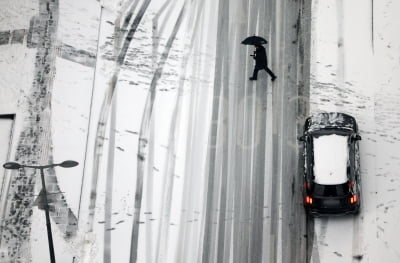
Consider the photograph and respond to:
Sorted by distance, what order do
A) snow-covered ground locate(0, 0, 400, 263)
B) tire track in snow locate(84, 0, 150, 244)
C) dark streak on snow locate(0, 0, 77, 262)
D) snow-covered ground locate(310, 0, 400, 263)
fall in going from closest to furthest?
snow-covered ground locate(310, 0, 400, 263) < snow-covered ground locate(0, 0, 400, 263) < dark streak on snow locate(0, 0, 77, 262) < tire track in snow locate(84, 0, 150, 244)

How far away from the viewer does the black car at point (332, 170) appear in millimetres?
10172

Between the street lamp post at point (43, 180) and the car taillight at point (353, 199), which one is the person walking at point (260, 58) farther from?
the street lamp post at point (43, 180)

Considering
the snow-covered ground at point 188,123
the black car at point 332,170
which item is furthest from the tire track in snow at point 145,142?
the black car at point 332,170

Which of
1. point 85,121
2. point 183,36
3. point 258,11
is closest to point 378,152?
point 258,11

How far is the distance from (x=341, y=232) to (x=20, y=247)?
7.77 m

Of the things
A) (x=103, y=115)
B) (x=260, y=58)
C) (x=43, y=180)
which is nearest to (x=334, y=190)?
(x=260, y=58)

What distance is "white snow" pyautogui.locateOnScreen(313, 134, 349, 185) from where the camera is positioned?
10.2m

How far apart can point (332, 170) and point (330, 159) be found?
0.88ft

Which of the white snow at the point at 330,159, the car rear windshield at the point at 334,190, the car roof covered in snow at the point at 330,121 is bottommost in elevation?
the car rear windshield at the point at 334,190

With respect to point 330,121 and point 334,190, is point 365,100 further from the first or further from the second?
point 334,190

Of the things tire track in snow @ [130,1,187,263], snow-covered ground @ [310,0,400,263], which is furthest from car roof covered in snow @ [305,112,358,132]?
tire track in snow @ [130,1,187,263]

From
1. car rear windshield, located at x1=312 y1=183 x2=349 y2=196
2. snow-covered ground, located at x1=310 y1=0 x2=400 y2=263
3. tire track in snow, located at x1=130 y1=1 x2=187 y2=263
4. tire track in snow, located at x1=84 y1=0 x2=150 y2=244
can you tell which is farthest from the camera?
tire track in snow, located at x1=84 y1=0 x2=150 y2=244

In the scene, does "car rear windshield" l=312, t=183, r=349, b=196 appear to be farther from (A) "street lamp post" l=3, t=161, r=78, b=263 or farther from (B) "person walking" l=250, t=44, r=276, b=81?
(A) "street lamp post" l=3, t=161, r=78, b=263

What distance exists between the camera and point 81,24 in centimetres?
1398
